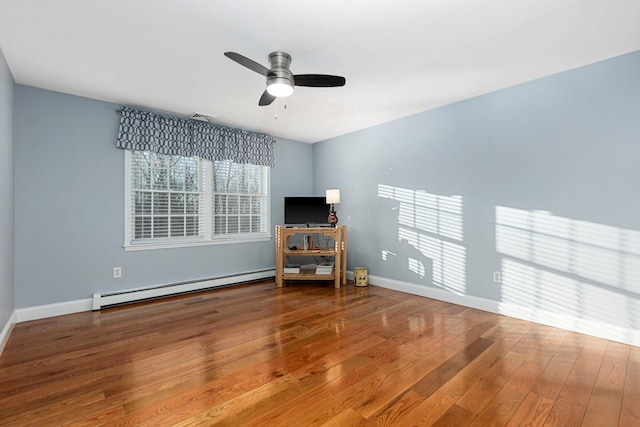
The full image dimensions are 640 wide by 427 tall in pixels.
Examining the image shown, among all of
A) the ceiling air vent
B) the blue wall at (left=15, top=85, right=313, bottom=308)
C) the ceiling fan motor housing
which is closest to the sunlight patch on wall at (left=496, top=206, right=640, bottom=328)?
the ceiling fan motor housing

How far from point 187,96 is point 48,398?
118 inches

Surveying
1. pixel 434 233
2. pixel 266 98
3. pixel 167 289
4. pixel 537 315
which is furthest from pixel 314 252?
pixel 537 315

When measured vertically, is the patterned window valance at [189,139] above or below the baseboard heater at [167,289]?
above

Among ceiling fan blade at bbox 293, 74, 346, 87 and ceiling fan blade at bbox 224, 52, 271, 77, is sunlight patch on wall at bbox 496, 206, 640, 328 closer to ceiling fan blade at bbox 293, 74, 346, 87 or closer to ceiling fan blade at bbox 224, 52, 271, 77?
ceiling fan blade at bbox 293, 74, 346, 87

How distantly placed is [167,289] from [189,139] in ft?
6.86

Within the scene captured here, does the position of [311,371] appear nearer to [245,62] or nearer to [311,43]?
[245,62]

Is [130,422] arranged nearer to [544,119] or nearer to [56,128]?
[56,128]

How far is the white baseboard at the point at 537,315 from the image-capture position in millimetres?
2584

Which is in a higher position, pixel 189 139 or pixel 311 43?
pixel 311 43

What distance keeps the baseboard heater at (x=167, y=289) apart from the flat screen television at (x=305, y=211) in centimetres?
99

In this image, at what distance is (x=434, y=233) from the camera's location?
3906mm

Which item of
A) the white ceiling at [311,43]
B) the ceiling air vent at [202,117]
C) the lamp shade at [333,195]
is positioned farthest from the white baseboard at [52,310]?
the lamp shade at [333,195]

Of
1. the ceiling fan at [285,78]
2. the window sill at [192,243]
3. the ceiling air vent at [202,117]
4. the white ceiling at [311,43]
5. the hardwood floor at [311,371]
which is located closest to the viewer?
the hardwood floor at [311,371]

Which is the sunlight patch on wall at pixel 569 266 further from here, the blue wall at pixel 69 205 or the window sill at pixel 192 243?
the blue wall at pixel 69 205
